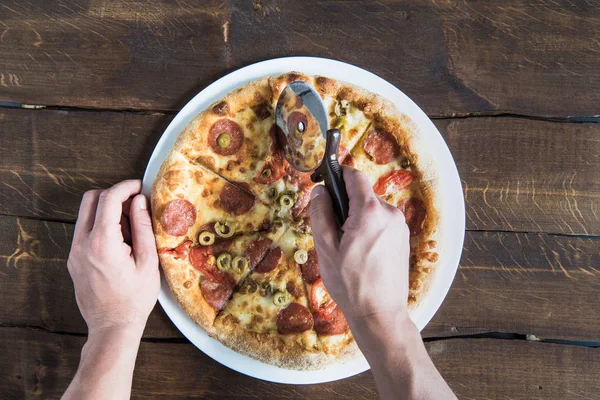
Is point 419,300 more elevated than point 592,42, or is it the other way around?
point 592,42

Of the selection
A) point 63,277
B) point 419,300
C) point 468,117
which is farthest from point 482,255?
point 63,277

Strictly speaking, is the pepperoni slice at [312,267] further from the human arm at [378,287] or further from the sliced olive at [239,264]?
the human arm at [378,287]

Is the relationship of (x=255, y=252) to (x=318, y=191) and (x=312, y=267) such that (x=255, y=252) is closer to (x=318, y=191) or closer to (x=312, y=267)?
(x=312, y=267)

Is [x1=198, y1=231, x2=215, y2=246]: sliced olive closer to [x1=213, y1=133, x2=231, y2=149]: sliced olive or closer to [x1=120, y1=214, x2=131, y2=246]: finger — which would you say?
[x1=120, y1=214, x2=131, y2=246]: finger

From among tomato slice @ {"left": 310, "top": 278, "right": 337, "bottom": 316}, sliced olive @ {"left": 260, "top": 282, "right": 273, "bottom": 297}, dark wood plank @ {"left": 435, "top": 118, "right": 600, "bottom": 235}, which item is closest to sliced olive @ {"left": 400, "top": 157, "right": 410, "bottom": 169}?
dark wood plank @ {"left": 435, "top": 118, "right": 600, "bottom": 235}

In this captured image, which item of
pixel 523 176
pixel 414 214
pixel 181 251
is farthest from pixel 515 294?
pixel 181 251

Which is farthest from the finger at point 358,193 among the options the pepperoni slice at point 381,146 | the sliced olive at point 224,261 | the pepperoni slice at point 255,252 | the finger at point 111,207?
the finger at point 111,207

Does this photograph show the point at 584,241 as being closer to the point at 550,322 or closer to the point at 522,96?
the point at 550,322
